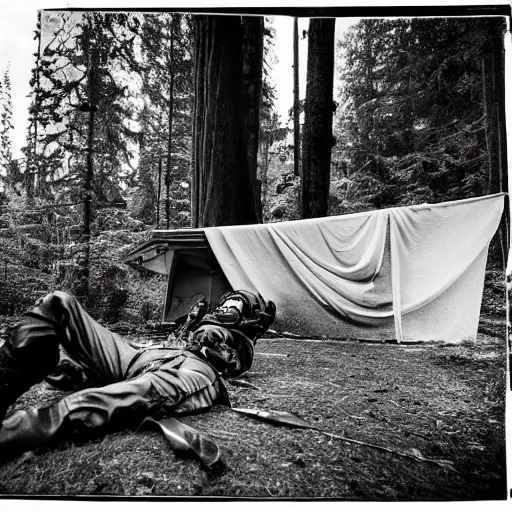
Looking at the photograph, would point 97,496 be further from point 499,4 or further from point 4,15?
point 499,4

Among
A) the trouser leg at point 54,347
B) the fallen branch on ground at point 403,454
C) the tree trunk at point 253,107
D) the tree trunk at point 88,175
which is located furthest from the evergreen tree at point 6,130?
the fallen branch on ground at point 403,454

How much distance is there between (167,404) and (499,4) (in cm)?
359

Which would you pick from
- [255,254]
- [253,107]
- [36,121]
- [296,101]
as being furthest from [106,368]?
[296,101]

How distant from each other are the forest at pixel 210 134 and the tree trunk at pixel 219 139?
12 mm

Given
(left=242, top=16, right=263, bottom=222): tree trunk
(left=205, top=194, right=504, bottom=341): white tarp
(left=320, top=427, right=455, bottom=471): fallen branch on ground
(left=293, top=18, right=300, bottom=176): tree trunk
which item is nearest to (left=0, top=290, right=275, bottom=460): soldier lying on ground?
(left=205, top=194, right=504, bottom=341): white tarp

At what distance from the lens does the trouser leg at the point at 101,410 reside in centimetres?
313

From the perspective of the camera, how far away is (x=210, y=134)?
4.68 m

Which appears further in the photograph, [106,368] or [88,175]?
[88,175]

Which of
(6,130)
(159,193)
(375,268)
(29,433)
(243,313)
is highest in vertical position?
(6,130)

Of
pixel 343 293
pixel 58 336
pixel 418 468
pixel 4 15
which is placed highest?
pixel 4 15

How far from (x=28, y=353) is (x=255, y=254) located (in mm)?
1652

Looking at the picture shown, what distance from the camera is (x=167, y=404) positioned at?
3.25 metres

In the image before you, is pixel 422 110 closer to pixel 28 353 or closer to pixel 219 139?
pixel 219 139

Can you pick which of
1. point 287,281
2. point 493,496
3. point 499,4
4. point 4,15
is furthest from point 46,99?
point 493,496
